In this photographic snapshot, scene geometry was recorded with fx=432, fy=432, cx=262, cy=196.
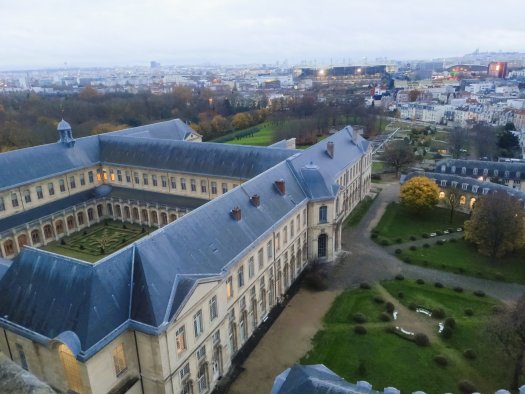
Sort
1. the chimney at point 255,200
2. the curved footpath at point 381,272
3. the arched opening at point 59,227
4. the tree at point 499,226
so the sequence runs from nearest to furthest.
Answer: the chimney at point 255,200 < the curved footpath at point 381,272 < the tree at point 499,226 < the arched opening at point 59,227

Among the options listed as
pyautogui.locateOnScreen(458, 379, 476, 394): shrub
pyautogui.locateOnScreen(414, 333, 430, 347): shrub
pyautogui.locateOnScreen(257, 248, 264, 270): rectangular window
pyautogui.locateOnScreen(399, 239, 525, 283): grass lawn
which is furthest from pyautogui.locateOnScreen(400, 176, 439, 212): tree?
pyautogui.locateOnScreen(458, 379, 476, 394): shrub

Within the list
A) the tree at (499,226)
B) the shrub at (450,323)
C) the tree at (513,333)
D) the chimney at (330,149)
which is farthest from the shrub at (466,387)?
the chimney at (330,149)

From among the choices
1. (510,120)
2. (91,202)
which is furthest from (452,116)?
(91,202)

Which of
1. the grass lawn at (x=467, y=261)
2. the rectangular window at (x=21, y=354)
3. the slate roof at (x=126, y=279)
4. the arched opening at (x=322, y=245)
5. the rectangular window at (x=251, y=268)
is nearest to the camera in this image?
the slate roof at (x=126, y=279)

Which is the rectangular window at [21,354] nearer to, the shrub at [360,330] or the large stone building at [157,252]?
the large stone building at [157,252]

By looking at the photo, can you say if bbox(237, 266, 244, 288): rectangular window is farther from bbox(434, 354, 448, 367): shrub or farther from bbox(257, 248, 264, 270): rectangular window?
bbox(434, 354, 448, 367): shrub
